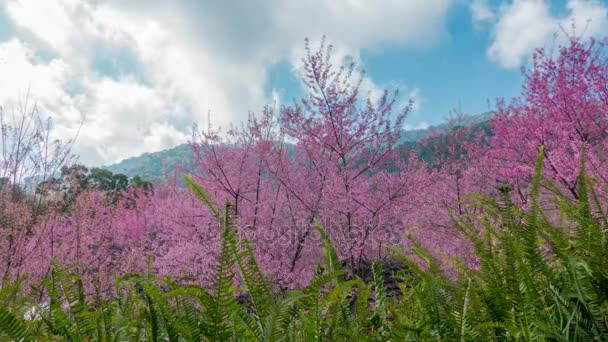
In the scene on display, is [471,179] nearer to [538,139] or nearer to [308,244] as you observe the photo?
[538,139]

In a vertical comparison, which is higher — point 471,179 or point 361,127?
point 361,127

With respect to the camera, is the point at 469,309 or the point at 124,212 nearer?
the point at 469,309

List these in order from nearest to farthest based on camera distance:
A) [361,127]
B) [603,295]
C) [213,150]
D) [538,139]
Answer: [603,295] < [538,139] < [361,127] < [213,150]

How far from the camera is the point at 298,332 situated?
97 cm

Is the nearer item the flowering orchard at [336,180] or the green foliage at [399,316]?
the green foliage at [399,316]

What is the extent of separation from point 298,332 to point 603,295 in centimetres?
83

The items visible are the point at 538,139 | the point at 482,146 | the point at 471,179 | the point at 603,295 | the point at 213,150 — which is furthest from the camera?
the point at 482,146

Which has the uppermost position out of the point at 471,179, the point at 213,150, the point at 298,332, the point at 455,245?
the point at 213,150

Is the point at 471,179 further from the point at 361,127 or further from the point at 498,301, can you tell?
the point at 498,301

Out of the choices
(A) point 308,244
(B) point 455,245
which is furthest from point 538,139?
(A) point 308,244

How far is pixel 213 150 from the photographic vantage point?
1037cm

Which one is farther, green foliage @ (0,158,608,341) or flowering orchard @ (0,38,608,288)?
flowering orchard @ (0,38,608,288)

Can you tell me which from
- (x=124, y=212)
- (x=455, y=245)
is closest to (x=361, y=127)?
(x=455, y=245)

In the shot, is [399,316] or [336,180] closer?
[399,316]
